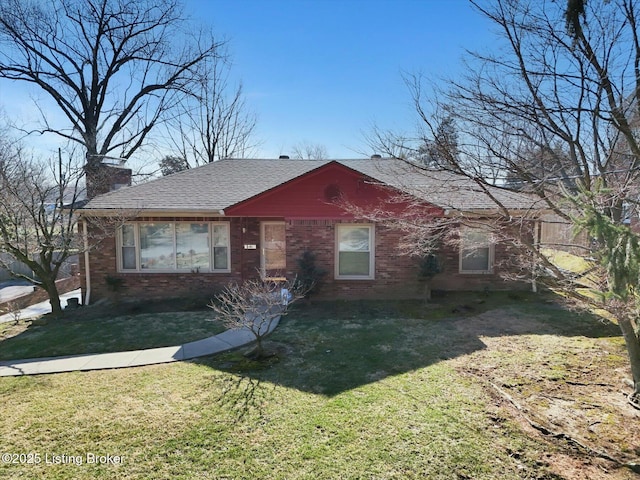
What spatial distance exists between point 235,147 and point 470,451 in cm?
2789

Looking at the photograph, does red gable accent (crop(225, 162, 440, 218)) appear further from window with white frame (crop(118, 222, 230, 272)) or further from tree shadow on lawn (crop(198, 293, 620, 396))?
tree shadow on lawn (crop(198, 293, 620, 396))

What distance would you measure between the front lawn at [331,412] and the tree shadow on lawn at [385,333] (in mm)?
45

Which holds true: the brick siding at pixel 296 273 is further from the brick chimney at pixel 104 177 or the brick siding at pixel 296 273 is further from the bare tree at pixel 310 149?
the bare tree at pixel 310 149

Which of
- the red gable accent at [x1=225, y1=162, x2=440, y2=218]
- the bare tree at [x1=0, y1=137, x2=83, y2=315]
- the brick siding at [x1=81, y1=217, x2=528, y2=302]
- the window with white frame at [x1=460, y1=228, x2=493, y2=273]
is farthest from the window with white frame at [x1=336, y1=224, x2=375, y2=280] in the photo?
the bare tree at [x1=0, y1=137, x2=83, y2=315]

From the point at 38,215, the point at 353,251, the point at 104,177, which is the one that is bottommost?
the point at 353,251

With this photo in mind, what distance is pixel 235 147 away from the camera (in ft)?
92.7

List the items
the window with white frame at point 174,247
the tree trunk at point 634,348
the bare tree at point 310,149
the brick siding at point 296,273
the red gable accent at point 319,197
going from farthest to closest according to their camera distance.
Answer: the bare tree at point 310,149 < the window with white frame at point 174,247 < the brick siding at point 296,273 < the red gable accent at point 319,197 < the tree trunk at point 634,348

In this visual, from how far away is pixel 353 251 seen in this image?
34.3ft

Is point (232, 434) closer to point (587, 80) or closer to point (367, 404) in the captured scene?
point (367, 404)

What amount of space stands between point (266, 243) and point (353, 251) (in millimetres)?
2904

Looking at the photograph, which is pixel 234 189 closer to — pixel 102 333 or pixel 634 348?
pixel 102 333

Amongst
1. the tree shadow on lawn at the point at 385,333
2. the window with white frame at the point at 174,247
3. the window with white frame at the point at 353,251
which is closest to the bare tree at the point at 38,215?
the window with white frame at the point at 174,247

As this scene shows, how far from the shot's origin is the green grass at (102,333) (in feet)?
22.8

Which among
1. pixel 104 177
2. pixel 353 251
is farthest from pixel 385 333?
pixel 104 177
